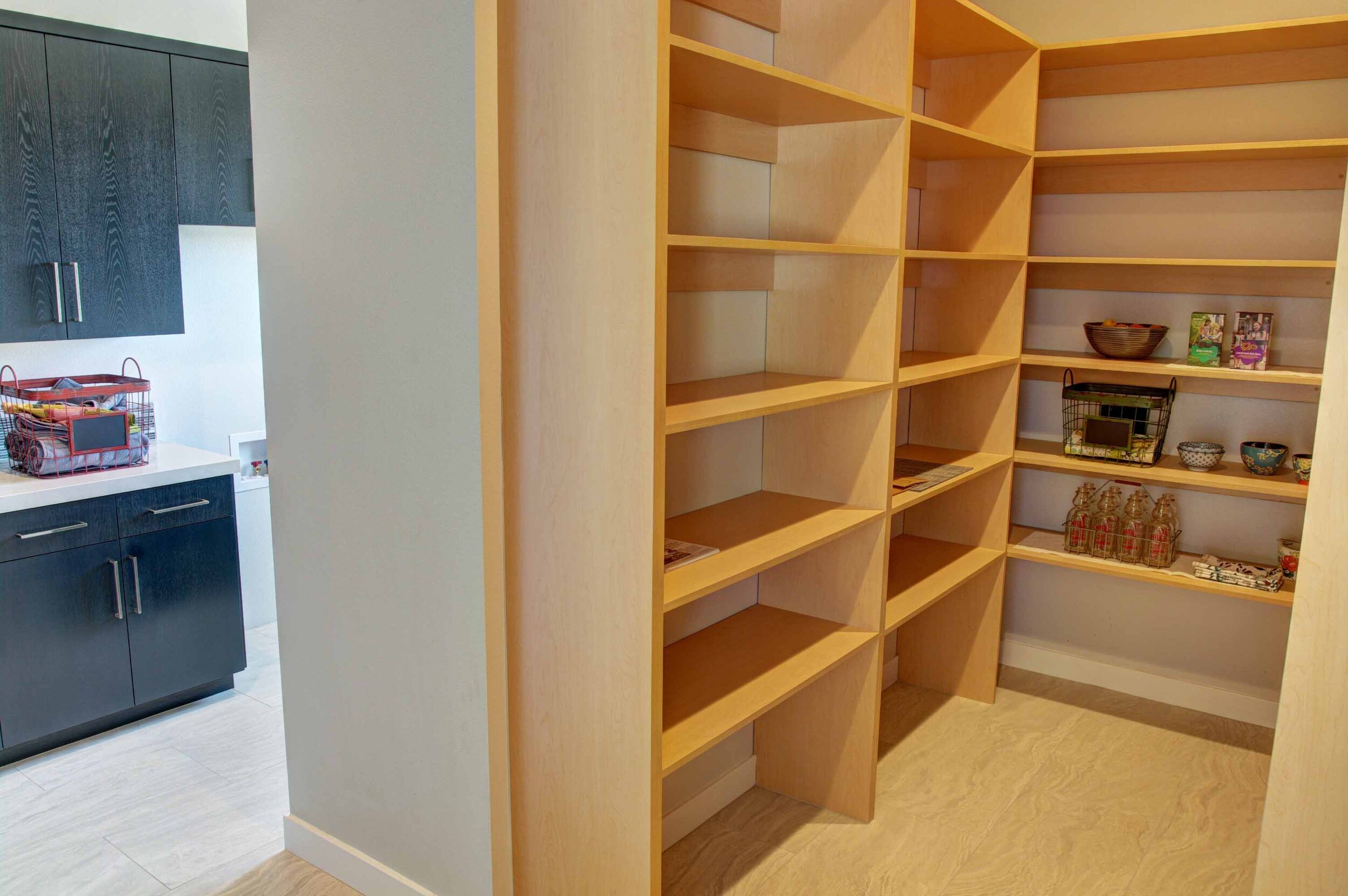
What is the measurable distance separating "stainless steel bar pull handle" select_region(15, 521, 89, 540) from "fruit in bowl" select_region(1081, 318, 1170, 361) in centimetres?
337

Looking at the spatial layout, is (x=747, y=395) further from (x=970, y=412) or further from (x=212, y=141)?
(x=212, y=141)

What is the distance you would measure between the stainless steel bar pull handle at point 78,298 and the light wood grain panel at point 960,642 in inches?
121

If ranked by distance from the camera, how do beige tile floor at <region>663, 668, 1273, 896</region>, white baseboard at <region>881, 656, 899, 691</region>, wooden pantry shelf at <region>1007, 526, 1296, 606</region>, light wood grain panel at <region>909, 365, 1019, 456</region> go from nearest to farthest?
1. beige tile floor at <region>663, 668, 1273, 896</region>
2. wooden pantry shelf at <region>1007, 526, 1296, 606</region>
3. light wood grain panel at <region>909, 365, 1019, 456</region>
4. white baseboard at <region>881, 656, 899, 691</region>

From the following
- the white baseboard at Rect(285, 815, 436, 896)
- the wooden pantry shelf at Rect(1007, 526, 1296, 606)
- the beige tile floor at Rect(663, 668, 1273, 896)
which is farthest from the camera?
the wooden pantry shelf at Rect(1007, 526, 1296, 606)

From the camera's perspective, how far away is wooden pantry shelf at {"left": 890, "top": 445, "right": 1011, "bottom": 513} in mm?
3007

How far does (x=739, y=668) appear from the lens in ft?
7.93

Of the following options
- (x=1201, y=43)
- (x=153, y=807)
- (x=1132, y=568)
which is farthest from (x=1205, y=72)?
(x=153, y=807)

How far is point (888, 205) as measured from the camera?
249cm

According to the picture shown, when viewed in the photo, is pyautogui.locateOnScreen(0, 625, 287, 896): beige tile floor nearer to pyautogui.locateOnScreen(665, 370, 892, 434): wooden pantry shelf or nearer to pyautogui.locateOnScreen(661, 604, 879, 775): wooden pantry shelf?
pyautogui.locateOnScreen(661, 604, 879, 775): wooden pantry shelf

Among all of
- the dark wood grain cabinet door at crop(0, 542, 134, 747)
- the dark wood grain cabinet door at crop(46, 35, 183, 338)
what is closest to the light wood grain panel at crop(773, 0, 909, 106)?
the dark wood grain cabinet door at crop(46, 35, 183, 338)

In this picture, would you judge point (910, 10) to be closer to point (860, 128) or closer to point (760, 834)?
point (860, 128)

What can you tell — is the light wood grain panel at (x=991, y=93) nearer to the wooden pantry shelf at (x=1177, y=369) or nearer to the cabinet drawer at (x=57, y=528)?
the wooden pantry shelf at (x=1177, y=369)

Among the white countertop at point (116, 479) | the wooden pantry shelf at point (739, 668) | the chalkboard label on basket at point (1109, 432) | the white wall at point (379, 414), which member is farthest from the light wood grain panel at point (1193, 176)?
the white countertop at point (116, 479)

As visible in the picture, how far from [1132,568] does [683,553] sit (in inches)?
73.3
